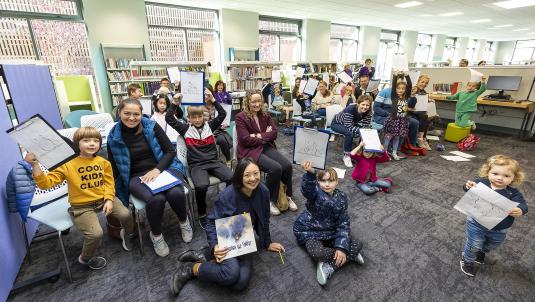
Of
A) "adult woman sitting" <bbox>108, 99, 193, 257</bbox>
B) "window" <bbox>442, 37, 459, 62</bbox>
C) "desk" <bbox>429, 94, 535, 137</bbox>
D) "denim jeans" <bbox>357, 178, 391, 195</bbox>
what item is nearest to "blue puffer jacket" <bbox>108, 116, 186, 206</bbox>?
"adult woman sitting" <bbox>108, 99, 193, 257</bbox>

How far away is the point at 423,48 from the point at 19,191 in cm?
1779

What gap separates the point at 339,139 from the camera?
196 inches

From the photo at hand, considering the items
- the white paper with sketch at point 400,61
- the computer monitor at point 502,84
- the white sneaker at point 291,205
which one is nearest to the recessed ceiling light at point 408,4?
the computer monitor at point 502,84

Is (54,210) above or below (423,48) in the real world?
below

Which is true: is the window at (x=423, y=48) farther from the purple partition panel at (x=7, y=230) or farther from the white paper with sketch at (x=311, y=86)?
the purple partition panel at (x=7, y=230)

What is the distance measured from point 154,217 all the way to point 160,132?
2.34 ft

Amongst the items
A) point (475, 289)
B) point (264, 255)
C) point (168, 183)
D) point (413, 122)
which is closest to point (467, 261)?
point (475, 289)

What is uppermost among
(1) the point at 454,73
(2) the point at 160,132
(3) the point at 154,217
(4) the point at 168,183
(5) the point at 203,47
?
(5) the point at 203,47

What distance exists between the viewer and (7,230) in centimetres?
175

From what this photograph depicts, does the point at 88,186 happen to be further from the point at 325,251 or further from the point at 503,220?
the point at 503,220

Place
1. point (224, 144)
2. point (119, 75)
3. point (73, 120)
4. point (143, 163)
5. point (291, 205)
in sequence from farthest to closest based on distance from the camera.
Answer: point (119, 75)
point (73, 120)
point (224, 144)
point (291, 205)
point (143, 163)

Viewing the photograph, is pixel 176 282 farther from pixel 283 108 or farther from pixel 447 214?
pixel 283 108

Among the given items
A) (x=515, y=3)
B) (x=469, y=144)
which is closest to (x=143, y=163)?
(x=469, y=144)

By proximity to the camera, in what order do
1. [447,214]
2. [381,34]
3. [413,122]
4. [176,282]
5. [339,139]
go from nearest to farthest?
[176,282]
[447,214]
[413,122]
[339,139]
[381,34]
